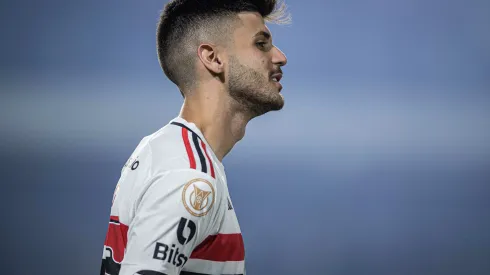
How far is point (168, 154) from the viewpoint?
0.99 metres

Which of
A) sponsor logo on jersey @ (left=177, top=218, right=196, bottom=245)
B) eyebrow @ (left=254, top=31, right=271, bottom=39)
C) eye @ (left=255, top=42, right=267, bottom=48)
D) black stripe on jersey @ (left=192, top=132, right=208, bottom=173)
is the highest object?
eyebrow @ (left=254, top=31, right=271, bottom=39)

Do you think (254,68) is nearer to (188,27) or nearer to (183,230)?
(188,27)

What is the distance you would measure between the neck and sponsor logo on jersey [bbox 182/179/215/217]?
0.89ft

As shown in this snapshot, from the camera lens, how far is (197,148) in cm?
104

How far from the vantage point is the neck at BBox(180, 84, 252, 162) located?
1.19m

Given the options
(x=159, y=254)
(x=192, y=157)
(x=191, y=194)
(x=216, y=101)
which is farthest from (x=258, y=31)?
(x=159, y=254)

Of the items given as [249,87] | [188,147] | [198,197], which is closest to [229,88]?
[249,87]

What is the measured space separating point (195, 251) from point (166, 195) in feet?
0.52

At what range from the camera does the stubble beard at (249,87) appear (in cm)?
122

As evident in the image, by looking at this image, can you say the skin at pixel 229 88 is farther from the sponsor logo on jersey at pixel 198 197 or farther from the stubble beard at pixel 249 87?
the sponsor logo on jersey at pixel 198 197

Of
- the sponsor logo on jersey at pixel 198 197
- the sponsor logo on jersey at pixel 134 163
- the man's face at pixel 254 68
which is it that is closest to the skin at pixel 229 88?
the man's face at pixel 254 68

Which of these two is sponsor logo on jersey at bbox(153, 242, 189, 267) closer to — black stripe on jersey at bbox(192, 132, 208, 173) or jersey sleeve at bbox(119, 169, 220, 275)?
jersey sleeve at bbox(119, 169, 220, 275)

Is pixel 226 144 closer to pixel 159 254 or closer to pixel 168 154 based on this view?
pixel 168 154

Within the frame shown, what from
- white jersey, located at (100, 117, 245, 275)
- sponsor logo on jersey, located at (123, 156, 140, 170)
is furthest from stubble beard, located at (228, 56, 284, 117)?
sponsor logo on jersey, located at (123, 156, 140, 170)
